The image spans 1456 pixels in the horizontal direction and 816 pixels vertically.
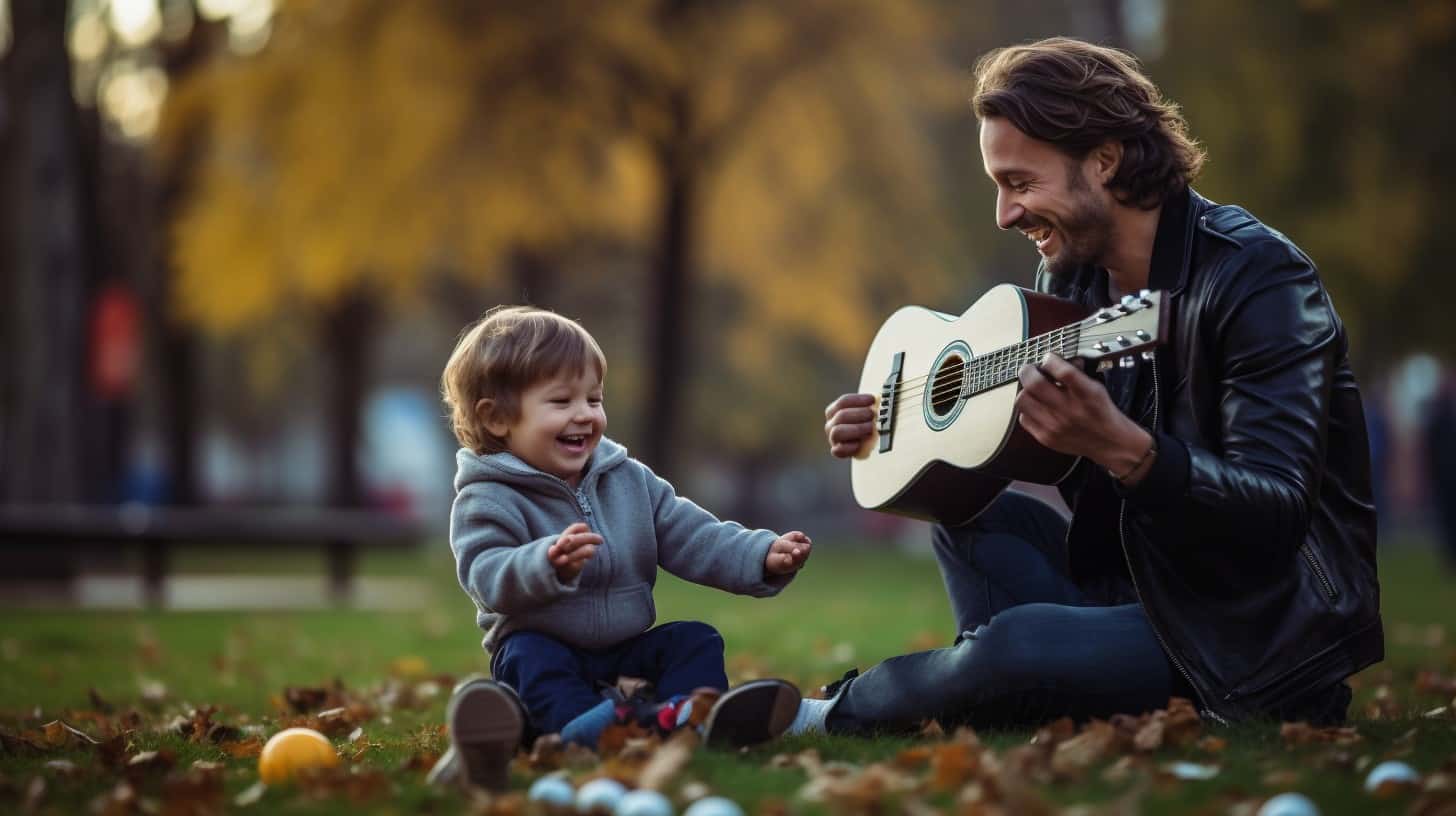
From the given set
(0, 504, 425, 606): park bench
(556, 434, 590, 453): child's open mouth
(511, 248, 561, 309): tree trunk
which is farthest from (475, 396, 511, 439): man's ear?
(511, 248, 561, 309): tree trunk

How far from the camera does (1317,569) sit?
3.88m

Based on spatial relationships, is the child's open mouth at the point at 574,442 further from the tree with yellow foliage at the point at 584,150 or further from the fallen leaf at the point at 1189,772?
the tree with yellow foliage at the point at 584,150

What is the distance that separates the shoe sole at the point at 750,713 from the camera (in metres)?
3.75

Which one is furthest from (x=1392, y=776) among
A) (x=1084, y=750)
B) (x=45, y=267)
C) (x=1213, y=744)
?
(x=45, y=267)

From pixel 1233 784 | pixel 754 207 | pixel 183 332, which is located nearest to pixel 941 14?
pixel 754 207

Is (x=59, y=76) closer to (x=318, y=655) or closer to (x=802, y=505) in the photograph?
(x=318, y=655)

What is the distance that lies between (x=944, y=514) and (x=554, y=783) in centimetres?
170

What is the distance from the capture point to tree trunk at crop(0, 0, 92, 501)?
13.8 m

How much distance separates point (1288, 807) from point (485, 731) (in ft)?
5.35

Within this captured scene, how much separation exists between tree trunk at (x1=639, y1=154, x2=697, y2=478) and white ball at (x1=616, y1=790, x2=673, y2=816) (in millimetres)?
13162

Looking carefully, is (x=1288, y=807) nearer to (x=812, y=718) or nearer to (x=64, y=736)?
(x=812, y=718)

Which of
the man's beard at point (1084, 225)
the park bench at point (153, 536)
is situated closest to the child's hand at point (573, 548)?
the man's beard at point (1084, 225)

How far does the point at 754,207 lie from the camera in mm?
16828

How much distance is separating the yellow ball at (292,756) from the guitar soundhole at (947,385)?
1.92 meters
